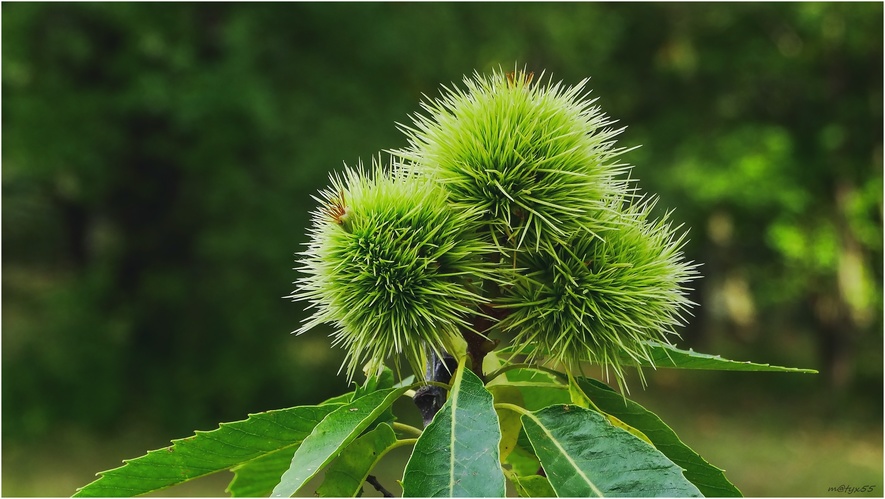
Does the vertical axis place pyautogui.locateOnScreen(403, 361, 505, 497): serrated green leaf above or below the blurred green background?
below

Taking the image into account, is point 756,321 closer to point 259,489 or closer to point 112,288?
point 112,288

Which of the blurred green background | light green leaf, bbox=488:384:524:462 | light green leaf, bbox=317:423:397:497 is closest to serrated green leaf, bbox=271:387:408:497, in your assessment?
light green leaf, bbox=317:423:397:497

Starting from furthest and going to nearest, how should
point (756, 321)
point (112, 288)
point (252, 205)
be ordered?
point (756, 321), point (112, 288), point (252, 205)

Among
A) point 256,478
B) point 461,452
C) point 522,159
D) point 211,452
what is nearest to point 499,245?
point 522,159

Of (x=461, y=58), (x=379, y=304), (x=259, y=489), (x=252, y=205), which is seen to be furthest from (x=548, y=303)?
(x=461, y=58)

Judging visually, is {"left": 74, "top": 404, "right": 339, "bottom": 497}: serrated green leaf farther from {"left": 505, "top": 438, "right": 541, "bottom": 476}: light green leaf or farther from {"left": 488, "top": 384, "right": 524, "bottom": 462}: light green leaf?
{"left": 505, "top": 438, "right": 541, "bottom": 476}: light green leaf

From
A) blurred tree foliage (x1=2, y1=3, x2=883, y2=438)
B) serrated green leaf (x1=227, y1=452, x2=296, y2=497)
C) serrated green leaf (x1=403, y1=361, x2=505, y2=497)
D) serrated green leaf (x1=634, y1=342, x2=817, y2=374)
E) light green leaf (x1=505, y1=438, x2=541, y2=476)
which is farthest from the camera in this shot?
blurred tree foliage (x1=2, y1=3, x2=883, y2=438)

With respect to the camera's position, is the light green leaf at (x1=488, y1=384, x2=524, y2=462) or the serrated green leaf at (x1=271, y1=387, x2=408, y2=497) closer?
the serrated green leaf at (x1=271, y1=387, x2=408, y2=497)

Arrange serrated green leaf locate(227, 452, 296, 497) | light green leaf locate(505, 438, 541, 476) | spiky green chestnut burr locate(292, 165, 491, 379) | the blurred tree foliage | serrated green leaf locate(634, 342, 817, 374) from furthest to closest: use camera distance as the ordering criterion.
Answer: the blurred tree foliage < light green leaf locate(505, 438, 541, 476) < serrated green leaf locate(227, 452, 296, 497) < serrated green leaf locate(634, 342, 817, 374) < spiky green chestnut burr locate(292, 165, 491, 379)
